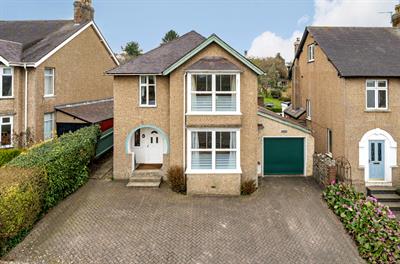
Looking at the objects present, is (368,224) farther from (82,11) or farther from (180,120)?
(82,11)

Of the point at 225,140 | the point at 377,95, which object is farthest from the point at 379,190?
the point at 225,140

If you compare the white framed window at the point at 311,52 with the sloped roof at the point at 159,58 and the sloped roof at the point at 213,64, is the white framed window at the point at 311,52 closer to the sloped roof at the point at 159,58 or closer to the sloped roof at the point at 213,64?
the sloped roof at the point at 159,58

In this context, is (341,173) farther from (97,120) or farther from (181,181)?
(97,120)

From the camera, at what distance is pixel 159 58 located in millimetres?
19000

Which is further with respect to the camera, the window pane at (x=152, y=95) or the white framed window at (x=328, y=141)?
the white framed window at (x=328, y=141)

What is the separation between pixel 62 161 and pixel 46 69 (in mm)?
10753

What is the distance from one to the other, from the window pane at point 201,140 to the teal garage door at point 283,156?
460 centimetres

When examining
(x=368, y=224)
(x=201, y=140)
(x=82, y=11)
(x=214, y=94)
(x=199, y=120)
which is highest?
(x=82, y=11)

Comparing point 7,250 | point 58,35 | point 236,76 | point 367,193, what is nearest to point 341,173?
point 367,193

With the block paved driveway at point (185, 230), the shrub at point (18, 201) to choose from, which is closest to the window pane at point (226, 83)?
the block paved driveway at point (185, 230)

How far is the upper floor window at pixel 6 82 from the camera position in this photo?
20.6 meters

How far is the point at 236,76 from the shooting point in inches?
658

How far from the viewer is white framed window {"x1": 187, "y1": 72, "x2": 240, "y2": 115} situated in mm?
16734

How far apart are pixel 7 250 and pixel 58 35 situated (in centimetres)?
1934
